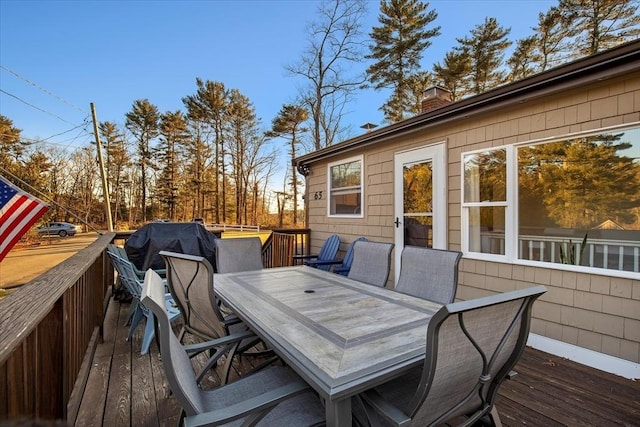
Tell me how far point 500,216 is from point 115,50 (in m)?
14.6

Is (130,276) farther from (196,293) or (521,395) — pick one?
(521,395)

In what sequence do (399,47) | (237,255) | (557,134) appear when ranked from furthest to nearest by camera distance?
(399,47)
(237,255)
(557,134)

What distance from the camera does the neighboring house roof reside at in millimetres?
2488

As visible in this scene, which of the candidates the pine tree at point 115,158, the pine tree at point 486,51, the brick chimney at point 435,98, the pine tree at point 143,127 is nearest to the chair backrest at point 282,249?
the brick chimney at point 435,98

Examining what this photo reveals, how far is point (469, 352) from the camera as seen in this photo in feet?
4.02

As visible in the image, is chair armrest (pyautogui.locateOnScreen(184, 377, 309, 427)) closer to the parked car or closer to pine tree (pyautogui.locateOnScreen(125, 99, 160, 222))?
the parked car

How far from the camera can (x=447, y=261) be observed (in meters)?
2.57

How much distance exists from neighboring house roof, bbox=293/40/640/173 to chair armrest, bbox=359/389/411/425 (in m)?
3.06

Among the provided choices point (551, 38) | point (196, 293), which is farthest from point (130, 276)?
point (551, 38)

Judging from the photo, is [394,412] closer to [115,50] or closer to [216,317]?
[216,317]

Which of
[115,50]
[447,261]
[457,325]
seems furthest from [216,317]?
[115,50]

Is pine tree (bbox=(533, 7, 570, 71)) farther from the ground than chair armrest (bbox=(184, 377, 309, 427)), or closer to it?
farther from the ground

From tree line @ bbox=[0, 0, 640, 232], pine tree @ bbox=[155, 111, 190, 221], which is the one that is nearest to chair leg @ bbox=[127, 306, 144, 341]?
tree line @ bbox=[0, 0, 640, 232]

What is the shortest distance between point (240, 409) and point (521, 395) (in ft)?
Result: 7.29
